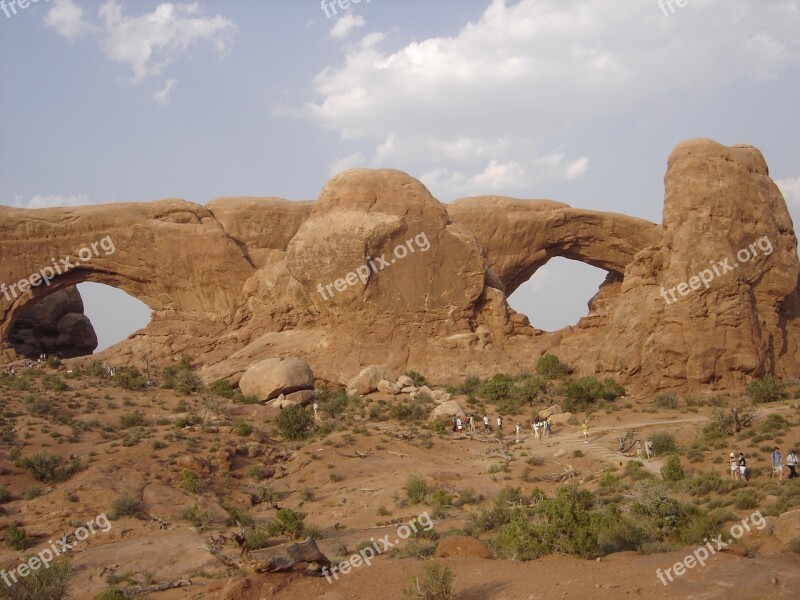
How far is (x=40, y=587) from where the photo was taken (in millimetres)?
11047

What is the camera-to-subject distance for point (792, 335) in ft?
96.1

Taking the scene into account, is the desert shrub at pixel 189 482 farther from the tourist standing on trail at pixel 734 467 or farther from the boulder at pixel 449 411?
the tourist standing on trail at pixel 734 467

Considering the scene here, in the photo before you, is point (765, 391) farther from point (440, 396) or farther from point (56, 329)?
point (56, 329)

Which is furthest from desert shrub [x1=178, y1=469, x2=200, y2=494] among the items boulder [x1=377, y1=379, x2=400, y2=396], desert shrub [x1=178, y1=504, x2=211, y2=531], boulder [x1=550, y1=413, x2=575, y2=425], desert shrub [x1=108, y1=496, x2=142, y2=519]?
boulder [x1=550, y1=413, x2=575, y2=425]

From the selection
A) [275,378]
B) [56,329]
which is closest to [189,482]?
[275,378]

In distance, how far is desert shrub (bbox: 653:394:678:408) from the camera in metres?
25.4

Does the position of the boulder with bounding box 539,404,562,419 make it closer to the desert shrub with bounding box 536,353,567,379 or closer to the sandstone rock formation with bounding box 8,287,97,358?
the desert shrub with bounding box 536,353,567,379

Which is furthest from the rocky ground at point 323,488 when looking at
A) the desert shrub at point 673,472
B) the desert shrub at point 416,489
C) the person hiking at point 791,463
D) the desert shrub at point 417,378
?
the desert shrub at point 417,378

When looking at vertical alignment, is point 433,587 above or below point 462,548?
above

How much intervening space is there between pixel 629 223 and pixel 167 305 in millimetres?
21369

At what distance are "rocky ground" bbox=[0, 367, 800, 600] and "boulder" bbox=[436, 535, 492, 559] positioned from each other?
0.15ft

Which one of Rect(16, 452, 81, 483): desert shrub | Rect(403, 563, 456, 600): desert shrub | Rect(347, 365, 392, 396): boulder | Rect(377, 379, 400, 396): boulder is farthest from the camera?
Rect(347, 365, 392, 396): boulder

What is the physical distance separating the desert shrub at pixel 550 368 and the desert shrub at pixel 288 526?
50.7 ft

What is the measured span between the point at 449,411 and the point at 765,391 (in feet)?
32.0
